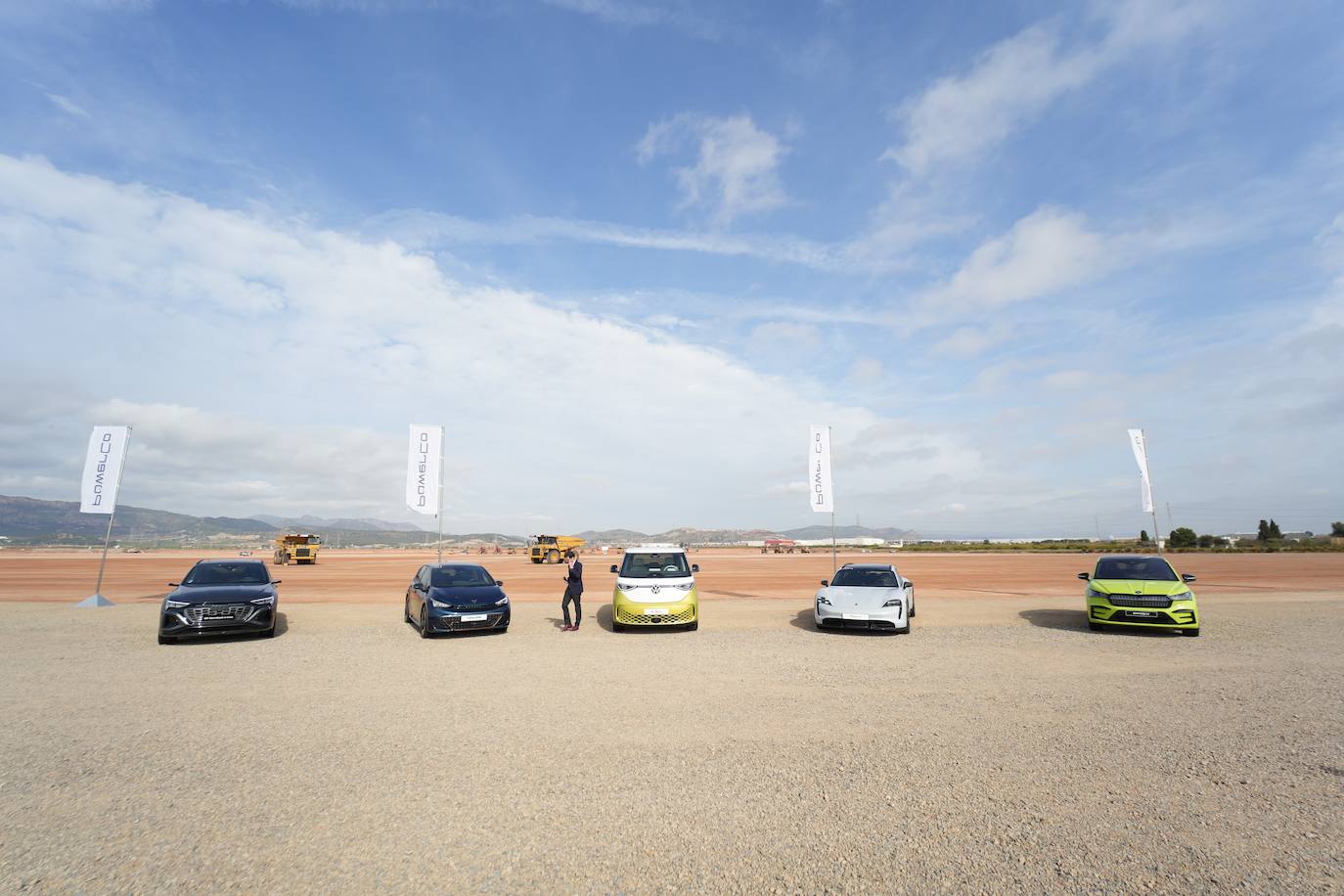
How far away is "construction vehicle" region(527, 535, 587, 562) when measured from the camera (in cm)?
5069

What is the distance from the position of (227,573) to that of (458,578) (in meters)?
4.76

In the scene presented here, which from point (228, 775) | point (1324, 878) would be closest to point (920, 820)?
point (1324, 878)

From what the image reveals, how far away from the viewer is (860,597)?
14.0 metres

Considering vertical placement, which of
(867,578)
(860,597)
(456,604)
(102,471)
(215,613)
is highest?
(102,471)

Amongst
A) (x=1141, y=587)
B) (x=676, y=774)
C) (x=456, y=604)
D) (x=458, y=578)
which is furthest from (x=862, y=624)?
(x=676, y=774)

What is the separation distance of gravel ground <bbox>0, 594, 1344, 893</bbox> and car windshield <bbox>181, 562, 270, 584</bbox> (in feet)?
10.4

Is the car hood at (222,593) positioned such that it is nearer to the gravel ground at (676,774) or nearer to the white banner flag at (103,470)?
the gravel ground at (676,774)

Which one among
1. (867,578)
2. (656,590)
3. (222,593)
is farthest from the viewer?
(867,578)

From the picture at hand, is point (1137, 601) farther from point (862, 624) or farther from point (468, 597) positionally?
point (468, 597)

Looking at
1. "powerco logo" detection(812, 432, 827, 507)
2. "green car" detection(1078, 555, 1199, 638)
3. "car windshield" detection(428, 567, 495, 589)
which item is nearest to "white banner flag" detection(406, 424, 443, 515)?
"car windshield" detection(428, 567, 495, 589)

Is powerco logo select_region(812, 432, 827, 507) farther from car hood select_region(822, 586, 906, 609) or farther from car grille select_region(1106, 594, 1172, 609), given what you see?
car grille select_region(1106, 594, 1172, 609)

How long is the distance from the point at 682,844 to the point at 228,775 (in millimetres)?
3846

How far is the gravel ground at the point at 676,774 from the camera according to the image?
3818 mm

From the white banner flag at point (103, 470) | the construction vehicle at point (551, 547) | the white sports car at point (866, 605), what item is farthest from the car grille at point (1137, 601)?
the construction vehicle at point (551, 547)
